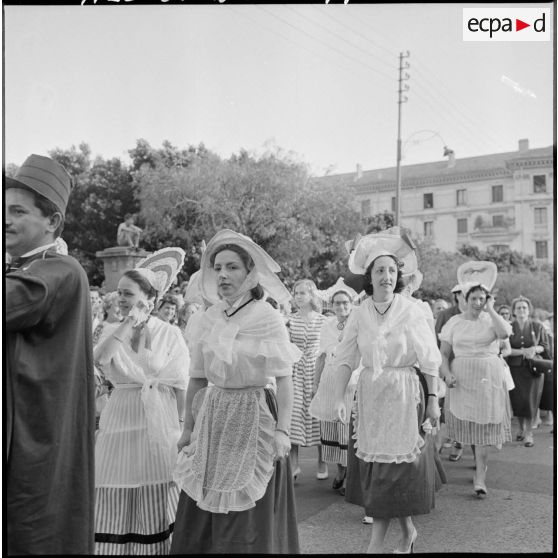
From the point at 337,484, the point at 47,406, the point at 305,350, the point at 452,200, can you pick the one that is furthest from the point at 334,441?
the point at 452,200

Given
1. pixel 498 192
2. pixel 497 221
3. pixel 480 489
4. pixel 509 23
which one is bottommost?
pixel 480 489

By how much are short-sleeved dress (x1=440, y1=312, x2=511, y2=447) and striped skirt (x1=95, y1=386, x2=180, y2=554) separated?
11.4ft

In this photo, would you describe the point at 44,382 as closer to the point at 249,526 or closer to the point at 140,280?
the point at 249,526

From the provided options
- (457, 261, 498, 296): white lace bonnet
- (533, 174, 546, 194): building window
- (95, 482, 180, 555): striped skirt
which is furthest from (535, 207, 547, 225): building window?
(95, 482, 180, 555): striped skirt

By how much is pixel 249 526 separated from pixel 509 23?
317 cm

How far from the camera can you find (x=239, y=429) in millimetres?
3678

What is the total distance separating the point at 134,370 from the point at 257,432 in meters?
0.97

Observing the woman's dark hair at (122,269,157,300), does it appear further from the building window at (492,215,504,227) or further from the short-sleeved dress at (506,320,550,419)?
the building window at (492,215,504,227)

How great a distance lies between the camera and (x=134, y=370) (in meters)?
4.19

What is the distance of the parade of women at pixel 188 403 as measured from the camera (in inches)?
103

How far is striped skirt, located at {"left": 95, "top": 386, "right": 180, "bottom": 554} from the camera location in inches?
158

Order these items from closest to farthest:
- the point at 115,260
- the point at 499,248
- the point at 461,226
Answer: the point at 115,260
the point at 499,248
the point at 461,226

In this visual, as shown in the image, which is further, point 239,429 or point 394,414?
point 394,414

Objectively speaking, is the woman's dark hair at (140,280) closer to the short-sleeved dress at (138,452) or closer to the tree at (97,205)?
the short-sleeved dress at (138,452)
